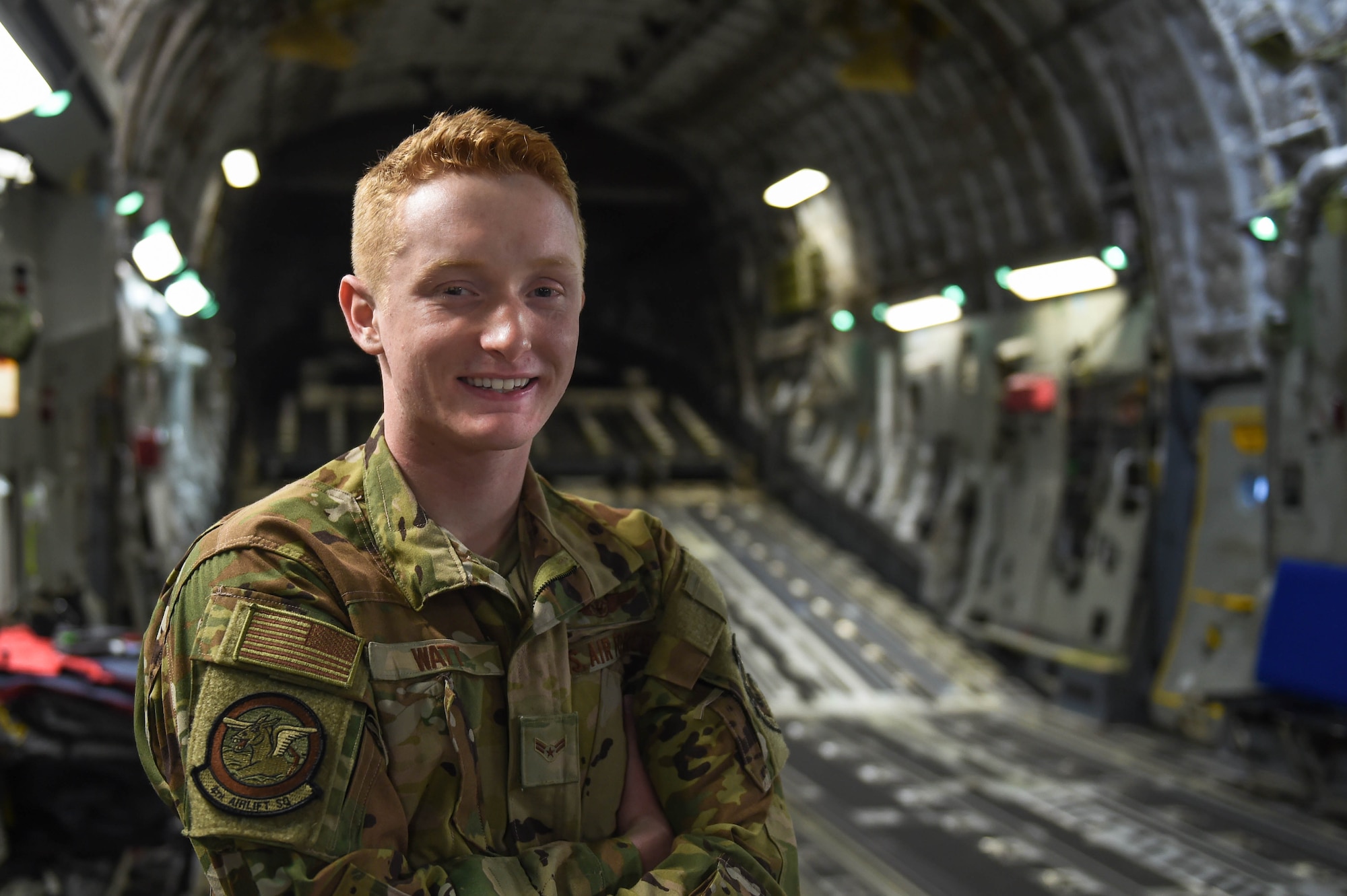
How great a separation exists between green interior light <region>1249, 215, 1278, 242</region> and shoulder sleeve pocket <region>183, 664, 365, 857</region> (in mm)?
6132

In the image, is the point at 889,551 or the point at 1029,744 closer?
the point at 1029,744

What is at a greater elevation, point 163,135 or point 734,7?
point 734,7

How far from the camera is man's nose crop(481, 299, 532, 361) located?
155 cm

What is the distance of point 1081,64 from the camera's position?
290 inches

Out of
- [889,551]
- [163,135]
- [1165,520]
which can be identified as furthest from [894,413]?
[163,135]

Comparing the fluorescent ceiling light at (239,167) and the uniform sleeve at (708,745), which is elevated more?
the fluorescent ceiling light at (239,167)

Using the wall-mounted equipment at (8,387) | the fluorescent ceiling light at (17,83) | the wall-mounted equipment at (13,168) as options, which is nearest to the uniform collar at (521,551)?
the fluorescent ceiling light at (17,83)

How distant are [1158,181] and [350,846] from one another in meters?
6.78

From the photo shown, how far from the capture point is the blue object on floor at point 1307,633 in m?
5.54

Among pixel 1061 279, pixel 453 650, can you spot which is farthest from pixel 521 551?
pixel 1061 279

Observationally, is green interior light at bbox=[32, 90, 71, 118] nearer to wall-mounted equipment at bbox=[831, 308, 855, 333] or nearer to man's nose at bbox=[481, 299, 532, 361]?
man's nose at bbox=[481, 299, 532, 361]

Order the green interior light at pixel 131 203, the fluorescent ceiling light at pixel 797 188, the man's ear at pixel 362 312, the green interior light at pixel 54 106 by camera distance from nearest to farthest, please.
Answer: the man's ear at pixel 362 312 < the green interior light at pixel 54 106 < the green interior light at pixel 131 203 < the fluorescent ceiling light at pixel 797 188

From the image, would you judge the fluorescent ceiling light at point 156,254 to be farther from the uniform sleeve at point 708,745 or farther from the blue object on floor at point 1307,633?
the blue object on floor at point 1307,633

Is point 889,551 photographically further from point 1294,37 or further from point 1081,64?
point 1294,37
